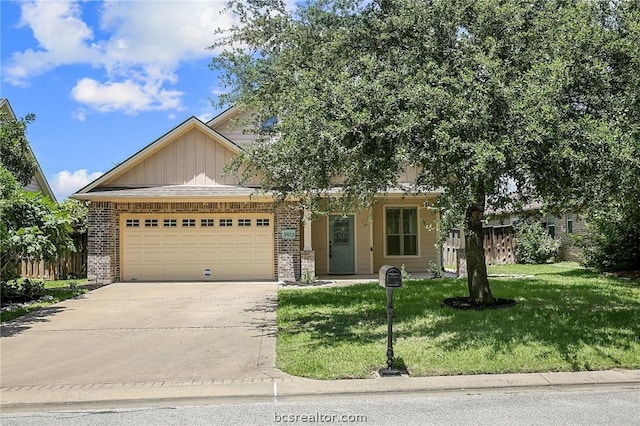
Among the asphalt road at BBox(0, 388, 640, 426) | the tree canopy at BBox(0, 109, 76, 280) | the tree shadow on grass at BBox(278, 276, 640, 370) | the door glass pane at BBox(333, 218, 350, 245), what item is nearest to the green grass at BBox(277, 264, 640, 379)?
the tree shadow on grass at BBox(278, 276, 640, 370)

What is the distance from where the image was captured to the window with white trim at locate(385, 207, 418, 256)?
19594 millimetres

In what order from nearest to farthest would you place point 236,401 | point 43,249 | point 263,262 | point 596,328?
point 236,401, point 596,328, point 43,249, point 263,262

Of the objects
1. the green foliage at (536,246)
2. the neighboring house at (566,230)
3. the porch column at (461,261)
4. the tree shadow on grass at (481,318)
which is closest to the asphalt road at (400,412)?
the tree shadow on grass at (481,318)

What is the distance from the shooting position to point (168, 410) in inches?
229

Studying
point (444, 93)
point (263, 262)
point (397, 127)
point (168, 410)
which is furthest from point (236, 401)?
point (263, 262)

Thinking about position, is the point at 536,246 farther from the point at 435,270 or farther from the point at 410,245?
the point at 435,270

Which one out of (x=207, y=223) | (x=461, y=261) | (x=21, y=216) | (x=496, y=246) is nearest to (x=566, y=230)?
(x=496, y=246)

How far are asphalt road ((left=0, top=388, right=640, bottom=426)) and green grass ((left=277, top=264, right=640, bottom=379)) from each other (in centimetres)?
79

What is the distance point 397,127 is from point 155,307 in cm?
753

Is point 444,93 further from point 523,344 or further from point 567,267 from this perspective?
point 567,267

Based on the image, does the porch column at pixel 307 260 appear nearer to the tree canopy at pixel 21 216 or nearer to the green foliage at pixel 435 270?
the green foliage at pixel 435 270

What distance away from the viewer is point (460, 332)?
8.75 meters

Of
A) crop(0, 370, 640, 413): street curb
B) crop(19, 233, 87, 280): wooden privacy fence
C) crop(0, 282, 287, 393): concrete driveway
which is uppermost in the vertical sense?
crop(19, 233, 87, 280): wooden privacy fence

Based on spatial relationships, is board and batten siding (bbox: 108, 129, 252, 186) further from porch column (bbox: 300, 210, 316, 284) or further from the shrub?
the shrub
